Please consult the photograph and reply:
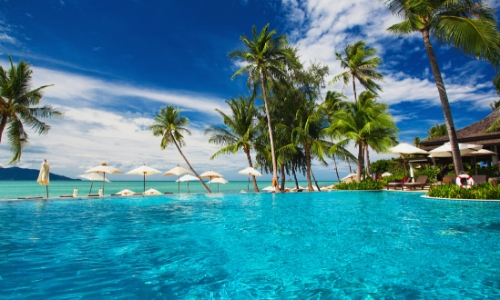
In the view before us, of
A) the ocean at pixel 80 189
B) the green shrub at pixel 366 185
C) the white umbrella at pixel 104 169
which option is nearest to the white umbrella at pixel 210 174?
the ocean at pixel 80 189

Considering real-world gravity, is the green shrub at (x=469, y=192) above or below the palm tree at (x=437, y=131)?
below

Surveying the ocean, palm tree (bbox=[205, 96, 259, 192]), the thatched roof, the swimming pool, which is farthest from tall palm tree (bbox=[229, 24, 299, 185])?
the swimming pool

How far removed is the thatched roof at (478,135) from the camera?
65.2 feet

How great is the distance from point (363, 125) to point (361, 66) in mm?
7533

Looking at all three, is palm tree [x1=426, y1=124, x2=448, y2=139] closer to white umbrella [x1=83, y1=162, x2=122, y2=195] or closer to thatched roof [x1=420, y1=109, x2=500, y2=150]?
thatched roof [x1=420, y1=109, x2=500, y2=150]

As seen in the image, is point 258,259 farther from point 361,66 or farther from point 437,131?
point 437,131

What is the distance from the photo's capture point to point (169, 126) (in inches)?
1006

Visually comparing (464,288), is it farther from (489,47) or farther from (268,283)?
(489,47)

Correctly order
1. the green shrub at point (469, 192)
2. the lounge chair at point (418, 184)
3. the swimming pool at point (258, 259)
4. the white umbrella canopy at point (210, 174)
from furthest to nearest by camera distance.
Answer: the white umbrella canopy at point (210, 174) → the lounge chair at point (418, 184) → the green shrub at point (469, 192) → the swimming pool at point (258, 259)

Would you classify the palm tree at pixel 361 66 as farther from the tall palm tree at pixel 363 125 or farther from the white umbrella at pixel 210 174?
the white umbrella at pixel 210 174

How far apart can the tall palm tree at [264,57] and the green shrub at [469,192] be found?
36.8 feet

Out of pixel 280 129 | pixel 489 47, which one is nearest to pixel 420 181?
pixel 489 47

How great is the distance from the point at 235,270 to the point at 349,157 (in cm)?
2171

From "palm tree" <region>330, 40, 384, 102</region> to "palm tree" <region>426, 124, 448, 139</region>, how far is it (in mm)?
29787
